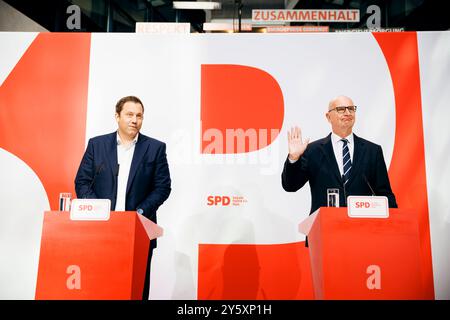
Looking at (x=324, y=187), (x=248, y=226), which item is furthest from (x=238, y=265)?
(x=324, y=187)

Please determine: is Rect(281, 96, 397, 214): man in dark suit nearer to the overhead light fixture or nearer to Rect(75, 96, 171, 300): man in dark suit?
Rect(75, 96, 171, 300): man in dark suit

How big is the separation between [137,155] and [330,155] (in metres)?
1.69

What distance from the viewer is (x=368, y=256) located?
99.4 inches

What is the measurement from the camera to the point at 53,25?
199 inches

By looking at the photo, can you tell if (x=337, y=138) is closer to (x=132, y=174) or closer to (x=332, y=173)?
(x=332, y=173)

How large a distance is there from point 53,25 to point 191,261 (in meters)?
3.20

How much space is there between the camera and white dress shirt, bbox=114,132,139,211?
3.78m

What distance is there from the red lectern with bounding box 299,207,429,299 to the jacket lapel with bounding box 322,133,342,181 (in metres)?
1.21

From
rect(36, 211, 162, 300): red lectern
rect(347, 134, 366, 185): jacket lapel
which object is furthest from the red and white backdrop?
rect(36, 211, 162, 300): red lectern

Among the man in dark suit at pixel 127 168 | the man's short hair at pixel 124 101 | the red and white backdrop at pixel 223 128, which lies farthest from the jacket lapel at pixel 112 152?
the man's short hair at pixel 124 101

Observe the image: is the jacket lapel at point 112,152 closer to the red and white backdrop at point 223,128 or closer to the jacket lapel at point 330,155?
the red and white backdrop at point 223,128

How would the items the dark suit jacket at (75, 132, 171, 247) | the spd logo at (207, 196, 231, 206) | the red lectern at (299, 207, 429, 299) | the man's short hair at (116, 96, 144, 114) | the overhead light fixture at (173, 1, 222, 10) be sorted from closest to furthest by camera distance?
the red lectern at (299, 207, 429, 299) → the dark suit jacket at (75, 132, 171, 247) → the spd logo at (207, 196, 231, 206) → the man's short hair at (116, 96, 144, 114) → the overhead light fixture at (173, 1, 222, 10)

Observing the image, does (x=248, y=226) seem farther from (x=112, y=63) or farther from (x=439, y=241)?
(x=112, y=63)

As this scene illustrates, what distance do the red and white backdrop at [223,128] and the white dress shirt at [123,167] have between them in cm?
21
